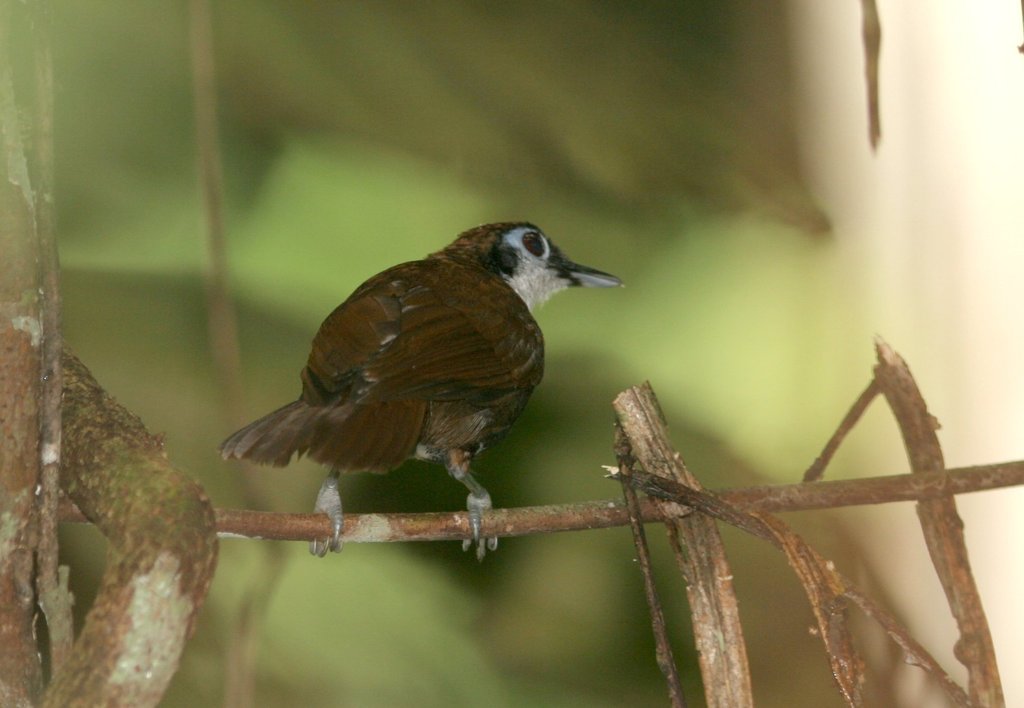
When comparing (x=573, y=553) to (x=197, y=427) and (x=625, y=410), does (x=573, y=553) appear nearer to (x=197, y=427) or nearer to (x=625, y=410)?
(x=197, y=427)

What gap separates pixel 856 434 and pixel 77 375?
56.6 inches

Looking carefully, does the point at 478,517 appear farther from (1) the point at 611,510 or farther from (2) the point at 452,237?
(2) the point at 452,237

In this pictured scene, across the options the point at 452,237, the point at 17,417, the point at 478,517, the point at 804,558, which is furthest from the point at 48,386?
the point at 452,237

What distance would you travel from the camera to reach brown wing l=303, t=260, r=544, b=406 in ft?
4.87

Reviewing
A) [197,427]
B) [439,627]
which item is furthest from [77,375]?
[439,627]

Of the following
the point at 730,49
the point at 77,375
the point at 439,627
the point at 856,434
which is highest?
the point at 730,49

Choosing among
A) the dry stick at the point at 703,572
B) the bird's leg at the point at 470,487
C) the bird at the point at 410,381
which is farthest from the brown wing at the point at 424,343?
the dry stick at the point at 703,572

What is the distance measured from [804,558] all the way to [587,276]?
1265 mm

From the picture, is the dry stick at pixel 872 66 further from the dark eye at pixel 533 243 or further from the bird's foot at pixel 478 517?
the dark eye at pixel 533 243

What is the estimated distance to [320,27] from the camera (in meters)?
2.38

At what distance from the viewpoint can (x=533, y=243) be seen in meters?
2.30

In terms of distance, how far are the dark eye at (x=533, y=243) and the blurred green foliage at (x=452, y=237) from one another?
8.9 inches

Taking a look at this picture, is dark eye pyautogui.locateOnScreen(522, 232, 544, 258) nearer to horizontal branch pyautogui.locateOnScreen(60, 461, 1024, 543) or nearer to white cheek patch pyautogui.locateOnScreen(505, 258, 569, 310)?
white cheek patch pyautogui.locateOnScreen(505, 258, 569, 310)

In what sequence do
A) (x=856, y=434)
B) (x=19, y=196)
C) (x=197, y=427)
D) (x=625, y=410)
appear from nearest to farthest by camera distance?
(x=19, y=196) < (x=625, y=410) < (x=856, y=434) < (x=197, y=427)
